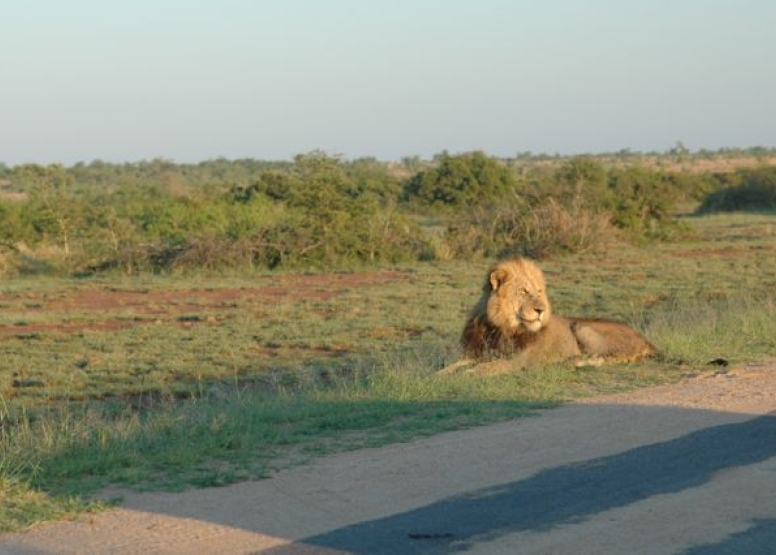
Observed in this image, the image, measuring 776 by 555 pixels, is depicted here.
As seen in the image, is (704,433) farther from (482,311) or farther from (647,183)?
(647,183)

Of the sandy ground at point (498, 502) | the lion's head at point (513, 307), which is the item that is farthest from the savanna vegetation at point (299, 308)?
the lion's head at point (513, 307)

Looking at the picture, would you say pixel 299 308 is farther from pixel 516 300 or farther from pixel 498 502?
pixel 498 502

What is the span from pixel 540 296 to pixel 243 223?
79.8 ft

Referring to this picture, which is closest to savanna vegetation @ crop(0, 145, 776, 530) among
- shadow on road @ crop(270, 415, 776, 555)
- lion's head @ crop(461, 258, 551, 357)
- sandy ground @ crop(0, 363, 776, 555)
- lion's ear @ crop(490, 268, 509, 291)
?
sandy ground @ crop(0, 363, 776, 555)

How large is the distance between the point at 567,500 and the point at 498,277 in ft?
18.4

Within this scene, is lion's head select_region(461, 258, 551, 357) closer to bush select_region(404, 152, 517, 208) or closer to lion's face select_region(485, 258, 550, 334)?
lion's face select_region(485, 258, 550, 334)

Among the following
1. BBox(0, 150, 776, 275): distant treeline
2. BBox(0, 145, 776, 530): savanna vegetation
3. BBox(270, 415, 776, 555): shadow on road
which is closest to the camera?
BBox(270, 415, 776, 555): shadow on road

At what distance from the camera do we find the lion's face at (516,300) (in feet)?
42.5

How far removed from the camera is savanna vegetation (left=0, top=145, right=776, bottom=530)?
9320 millimetres

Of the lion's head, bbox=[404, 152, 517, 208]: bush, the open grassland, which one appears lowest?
the open grassland

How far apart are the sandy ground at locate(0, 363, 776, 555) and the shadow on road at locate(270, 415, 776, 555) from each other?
11 mm

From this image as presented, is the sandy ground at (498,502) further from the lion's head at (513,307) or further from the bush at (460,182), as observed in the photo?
the bush at (460,182)

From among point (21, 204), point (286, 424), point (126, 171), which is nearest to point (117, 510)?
point (286, 424)

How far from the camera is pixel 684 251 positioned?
37.8 m
